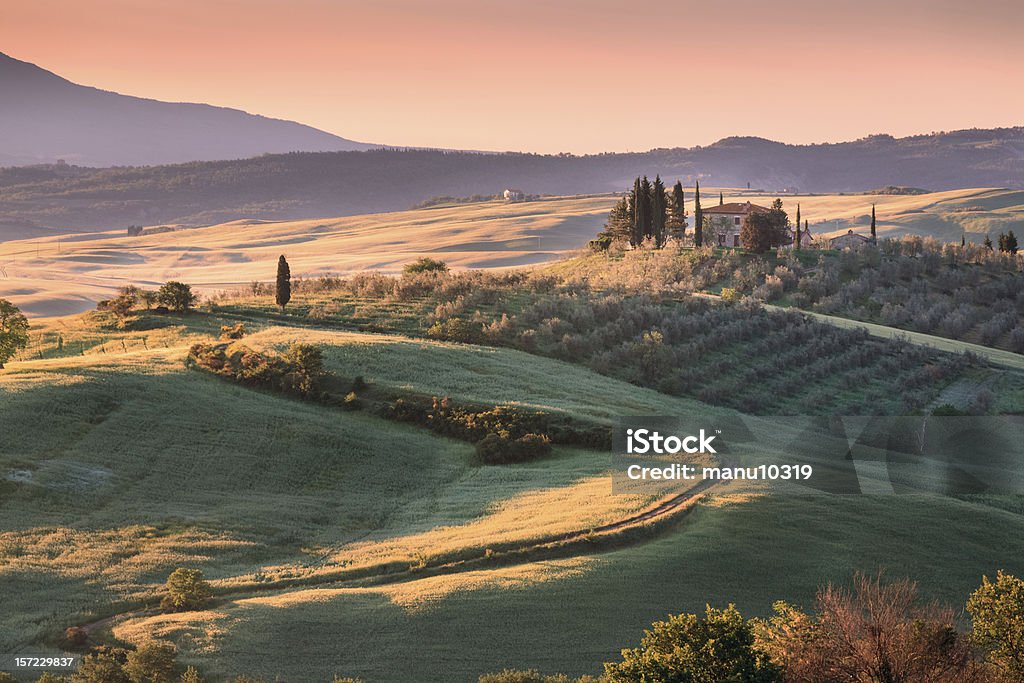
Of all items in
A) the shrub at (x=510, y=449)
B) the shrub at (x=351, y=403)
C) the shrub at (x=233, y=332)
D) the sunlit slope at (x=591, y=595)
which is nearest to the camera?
the sunlit slope at (x=591, y=595)

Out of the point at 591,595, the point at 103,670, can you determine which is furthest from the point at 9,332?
the point at 591,595

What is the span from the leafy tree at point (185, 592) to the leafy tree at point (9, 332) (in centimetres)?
2770

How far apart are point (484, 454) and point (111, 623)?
19190 mm

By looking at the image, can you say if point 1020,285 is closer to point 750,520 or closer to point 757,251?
point 757,251

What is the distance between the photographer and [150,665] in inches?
934

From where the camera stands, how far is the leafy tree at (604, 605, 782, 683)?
21656 mm

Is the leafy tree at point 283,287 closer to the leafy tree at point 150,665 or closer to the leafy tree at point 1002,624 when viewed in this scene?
the leafy tree at point 150,665

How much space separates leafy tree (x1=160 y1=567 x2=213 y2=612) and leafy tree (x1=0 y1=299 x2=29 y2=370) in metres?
27.7

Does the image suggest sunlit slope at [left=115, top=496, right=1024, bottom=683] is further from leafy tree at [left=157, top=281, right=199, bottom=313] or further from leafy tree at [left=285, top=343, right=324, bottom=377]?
leafy tree at [left=157, top=281, right=199, bottom=313]

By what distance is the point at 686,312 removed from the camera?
76.4 metres

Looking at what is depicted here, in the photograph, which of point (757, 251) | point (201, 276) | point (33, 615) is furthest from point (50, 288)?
point (33, 615)

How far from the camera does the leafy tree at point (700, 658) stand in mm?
21656

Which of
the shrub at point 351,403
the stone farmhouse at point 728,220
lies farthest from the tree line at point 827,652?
the stone farmhouse at point 728,220

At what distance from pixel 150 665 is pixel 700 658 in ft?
38.3
